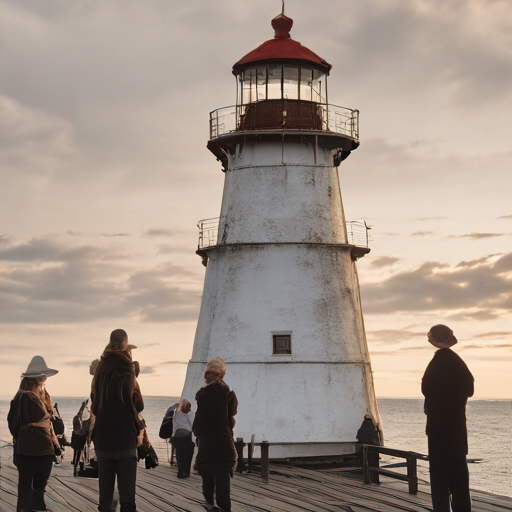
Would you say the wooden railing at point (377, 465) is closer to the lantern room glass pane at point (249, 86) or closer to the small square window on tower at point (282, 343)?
the small square window on tower at point (282, 343)

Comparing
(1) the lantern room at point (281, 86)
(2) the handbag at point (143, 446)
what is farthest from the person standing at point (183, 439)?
(1) the lantern room at point (281, 86)

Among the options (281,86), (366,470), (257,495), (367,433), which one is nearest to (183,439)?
(257,495)

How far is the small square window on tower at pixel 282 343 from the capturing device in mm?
19844

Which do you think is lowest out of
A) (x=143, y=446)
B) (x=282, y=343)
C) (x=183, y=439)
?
(x=183, y=439)

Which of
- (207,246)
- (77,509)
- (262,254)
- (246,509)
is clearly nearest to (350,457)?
(262,254)

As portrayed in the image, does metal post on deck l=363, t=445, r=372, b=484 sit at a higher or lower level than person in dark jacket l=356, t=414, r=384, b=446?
lower

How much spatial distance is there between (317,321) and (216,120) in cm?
704

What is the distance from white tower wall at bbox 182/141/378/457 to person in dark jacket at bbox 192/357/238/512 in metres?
10.3

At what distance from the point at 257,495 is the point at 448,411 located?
613 cm

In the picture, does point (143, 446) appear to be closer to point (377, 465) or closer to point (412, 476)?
point (412, 476)

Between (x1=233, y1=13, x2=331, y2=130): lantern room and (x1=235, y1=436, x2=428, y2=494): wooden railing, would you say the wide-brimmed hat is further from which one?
(x1=233, y1=13, x2=331, y2=130): lantern room

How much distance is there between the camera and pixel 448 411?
764 cm

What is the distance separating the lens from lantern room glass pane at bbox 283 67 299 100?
2164cm

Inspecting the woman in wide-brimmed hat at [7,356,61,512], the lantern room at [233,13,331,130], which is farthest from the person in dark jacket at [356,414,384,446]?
the woman in wide-brimmed hat at [7,356,61,512]
